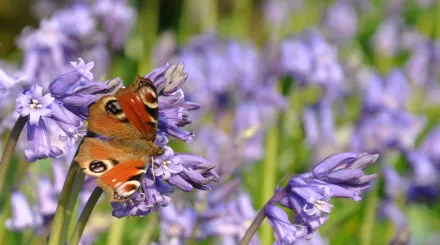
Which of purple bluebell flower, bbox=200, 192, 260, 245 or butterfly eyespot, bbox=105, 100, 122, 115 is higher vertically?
butterfly eyespot, bbox=105, 100, 122, 115

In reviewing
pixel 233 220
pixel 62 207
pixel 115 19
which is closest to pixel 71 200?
pixel 62 207

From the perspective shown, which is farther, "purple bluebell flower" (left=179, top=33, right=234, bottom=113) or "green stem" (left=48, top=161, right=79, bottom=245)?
"purple bluebell flower" (left=179, top=33, right=234, bottom=113)

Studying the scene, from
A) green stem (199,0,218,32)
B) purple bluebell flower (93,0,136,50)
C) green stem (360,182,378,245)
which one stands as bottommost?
green stem (360,182,378,245)

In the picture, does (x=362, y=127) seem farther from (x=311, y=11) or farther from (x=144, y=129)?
(x=311, y=11)

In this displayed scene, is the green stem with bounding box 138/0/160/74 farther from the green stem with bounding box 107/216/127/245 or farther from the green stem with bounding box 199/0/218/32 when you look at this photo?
the green stem with bounding box 107/216/127/245

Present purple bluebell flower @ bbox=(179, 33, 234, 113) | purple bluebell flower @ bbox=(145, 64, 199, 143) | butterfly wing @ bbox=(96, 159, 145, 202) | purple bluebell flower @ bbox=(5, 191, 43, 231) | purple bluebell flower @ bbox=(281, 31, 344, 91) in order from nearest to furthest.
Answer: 1. butterfly wing @ bbox=(96, 159, 145, 202)
2. purple bluebell flower @ bbox=(145, 64, 199, 143)
3. purple bluebell flower @ bbox=(5, 191, 43, 231)
4. purple bluebell flower @ bbox=(281, 31, 344, 91)
5. purple bluebell flower @ bbox=(179, 33, 234, 113)

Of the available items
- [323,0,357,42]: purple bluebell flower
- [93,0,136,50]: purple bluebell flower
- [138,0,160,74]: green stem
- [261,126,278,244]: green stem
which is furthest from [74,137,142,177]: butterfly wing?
[323,0,357,42]: purple bluebell flower

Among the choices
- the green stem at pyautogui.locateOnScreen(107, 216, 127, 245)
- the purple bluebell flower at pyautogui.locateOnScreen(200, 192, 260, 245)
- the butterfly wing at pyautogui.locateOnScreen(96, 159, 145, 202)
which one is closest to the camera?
the butterfly wing at pyautogui.locateOnScreen(96, 159, 145, 202)

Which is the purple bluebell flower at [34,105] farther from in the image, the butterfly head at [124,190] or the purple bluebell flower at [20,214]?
the purple bluebell flower at [20,214]
